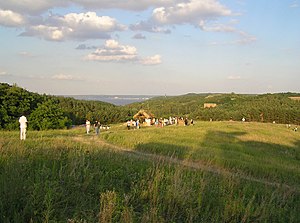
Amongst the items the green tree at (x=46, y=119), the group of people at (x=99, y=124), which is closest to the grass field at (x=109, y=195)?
the group of people at (x=99, y=124)

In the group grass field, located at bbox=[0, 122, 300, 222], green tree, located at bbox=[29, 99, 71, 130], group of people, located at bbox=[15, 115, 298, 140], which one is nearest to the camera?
grass field, located at bbox=[0, 122, 300, 222]

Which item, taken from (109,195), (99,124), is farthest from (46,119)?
(109,195)

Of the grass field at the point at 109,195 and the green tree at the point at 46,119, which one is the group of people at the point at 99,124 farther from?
the green tree at the point at 46,119

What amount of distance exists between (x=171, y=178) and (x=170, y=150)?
10.4 m

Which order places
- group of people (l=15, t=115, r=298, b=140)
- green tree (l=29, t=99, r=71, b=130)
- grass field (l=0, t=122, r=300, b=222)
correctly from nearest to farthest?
grass field (l=0, t=122, r=300, b=222) → group of people (l=15, t=115, r=298, b=140) → green tree (l=29, t=99, r=71, b=130)

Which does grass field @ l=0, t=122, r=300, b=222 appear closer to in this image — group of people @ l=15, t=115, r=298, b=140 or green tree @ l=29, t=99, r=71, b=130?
group of people @ l=15, t=115, r=298, b=140

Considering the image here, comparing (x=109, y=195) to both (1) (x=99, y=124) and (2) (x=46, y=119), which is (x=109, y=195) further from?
(2) (x=46, y=119)

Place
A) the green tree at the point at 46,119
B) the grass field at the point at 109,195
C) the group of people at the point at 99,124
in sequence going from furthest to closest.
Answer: the green tree at the point at 46,119, the group of people at the point at 99,124, the grass field at the point at 109,195

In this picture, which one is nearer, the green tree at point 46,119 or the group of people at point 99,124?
the group of people at point 99,124

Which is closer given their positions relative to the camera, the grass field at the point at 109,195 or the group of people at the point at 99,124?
the grass field at the point at 109,195

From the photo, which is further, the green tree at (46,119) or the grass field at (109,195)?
the green tree at (46,119)

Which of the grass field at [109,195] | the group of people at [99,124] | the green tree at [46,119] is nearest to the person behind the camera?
the grass field at [109,195]

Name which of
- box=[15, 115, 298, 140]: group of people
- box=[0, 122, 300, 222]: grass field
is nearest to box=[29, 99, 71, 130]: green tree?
box=[15, 115, 298, 140]: group of people

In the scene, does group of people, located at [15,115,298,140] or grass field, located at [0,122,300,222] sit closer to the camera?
grass field, located at [0,122,300,222]
